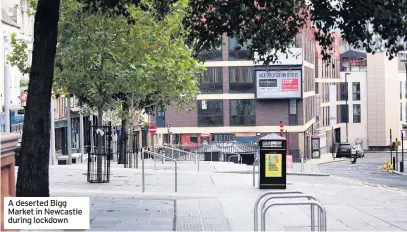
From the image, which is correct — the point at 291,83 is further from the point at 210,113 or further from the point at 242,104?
the point at 210,113

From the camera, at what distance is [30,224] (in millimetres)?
10664

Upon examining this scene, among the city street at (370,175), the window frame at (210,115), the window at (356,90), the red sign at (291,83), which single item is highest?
the window at (356,90)

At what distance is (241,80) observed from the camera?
66.0m

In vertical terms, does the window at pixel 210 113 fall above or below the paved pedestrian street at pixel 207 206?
above

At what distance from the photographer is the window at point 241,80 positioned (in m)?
65.8

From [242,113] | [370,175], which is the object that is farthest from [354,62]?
[370,175]

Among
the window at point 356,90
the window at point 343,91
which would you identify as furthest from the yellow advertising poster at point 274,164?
the window at point 356,90

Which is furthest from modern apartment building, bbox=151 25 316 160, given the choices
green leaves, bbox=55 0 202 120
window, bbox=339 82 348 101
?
green leaves, bbox=55 0 202 120

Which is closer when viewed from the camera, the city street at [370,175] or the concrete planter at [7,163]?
the concrete planter at [7,163]

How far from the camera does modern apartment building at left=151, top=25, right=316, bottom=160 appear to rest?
214ft

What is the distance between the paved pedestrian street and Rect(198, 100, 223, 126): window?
39.1m

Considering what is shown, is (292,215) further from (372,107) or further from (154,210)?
(372,107)

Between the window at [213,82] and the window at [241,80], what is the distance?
0.82m

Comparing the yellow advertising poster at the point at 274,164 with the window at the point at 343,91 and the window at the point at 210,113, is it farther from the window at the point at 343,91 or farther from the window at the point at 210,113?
the window at the point at 343,91
